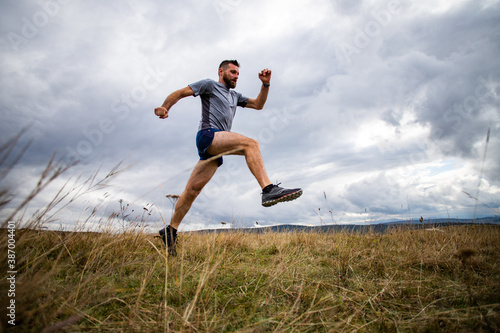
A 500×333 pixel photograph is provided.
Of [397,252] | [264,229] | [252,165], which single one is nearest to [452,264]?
[397,252]

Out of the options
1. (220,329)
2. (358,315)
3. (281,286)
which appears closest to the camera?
(220,329)

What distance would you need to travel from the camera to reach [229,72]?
3752 mm

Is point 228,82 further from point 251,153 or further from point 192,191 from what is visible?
point 192,191

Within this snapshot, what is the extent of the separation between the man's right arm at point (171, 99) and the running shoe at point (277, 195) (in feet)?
5.05

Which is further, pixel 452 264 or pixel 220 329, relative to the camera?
pixel 452 264

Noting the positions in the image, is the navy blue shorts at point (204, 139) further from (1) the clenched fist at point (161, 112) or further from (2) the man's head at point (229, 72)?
(2) the man's head at point (229, 72)

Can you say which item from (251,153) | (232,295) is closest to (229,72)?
(251,153)

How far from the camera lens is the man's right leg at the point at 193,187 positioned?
3379 millimetres

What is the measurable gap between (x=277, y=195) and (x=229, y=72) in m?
2.16

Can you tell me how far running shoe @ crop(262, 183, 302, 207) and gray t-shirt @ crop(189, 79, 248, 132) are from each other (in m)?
1.20

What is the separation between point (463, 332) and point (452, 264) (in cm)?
160

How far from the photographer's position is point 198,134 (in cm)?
329

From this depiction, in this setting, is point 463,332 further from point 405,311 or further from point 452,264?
point 452,264

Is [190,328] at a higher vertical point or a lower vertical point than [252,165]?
lower
